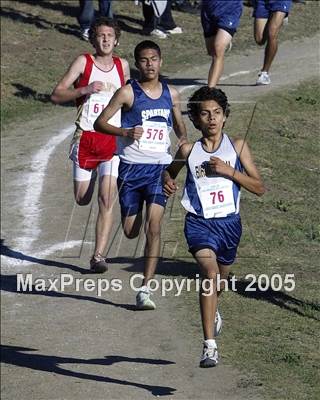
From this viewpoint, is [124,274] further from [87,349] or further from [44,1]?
[44,1]

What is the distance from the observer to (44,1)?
2677cm

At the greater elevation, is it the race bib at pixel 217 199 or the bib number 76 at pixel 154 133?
the bib number 76 at pixel 154 133

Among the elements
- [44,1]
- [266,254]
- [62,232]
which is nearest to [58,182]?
[62,232]

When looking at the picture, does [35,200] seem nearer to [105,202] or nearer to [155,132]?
[105,202]

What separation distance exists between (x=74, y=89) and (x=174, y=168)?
2198 millimetres

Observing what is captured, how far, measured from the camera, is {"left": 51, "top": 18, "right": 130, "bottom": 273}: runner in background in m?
11.7

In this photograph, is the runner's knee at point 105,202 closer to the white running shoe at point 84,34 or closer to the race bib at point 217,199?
the race bib at point 217,199

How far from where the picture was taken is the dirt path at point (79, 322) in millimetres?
10812

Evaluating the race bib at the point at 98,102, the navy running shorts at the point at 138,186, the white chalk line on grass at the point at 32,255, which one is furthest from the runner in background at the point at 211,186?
the white chalk line on grass at the point at 32,255

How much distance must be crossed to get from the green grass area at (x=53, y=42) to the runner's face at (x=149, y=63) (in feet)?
31.5

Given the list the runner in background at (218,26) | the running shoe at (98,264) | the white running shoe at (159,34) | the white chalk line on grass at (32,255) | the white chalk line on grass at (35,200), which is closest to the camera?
the running shoe at (98,264)

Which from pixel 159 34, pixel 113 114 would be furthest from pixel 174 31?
pixel 113 114

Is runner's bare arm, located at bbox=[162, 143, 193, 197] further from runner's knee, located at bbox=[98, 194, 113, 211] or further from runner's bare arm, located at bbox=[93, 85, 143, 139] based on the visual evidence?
runner's knee, located at bbox=[98, 194, 113, 211]

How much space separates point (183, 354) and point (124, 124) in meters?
1.92
